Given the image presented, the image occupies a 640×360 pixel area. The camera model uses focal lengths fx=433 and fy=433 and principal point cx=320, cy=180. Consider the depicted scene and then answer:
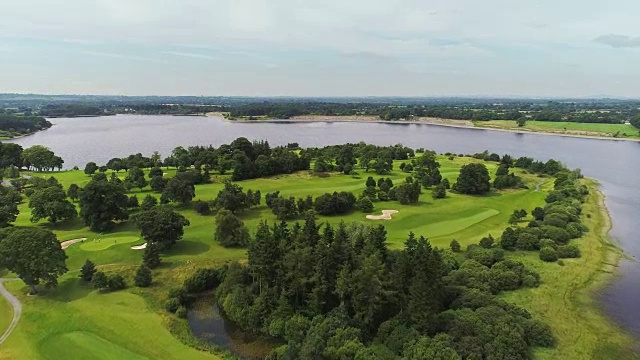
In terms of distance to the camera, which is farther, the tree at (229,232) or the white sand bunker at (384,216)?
the white sand bunker at (384,216)

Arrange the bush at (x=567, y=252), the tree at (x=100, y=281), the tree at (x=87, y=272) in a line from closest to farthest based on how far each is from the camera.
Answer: the tree at (x=100, y=281) < the tree at (x=87, y=272) < the bush at (x=567, y=252)

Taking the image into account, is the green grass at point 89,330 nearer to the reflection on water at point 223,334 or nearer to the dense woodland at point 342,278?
the dense woodland at point 342,278

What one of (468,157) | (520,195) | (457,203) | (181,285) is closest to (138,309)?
(181,285)

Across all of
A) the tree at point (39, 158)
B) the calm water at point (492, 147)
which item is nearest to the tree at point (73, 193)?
the tree at point (39, 158)

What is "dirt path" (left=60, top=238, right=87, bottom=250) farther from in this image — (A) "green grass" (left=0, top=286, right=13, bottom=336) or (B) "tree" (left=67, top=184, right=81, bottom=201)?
(B) "tree" (left=67, top=184, right=81, bottom=201)

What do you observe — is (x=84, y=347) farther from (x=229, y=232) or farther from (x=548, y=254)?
(x=548, y=254)

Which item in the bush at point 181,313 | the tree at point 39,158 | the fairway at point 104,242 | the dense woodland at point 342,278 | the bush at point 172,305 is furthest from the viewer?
the tree at point 39,158

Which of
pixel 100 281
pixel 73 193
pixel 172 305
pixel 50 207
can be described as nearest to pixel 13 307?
pixel 100 281
